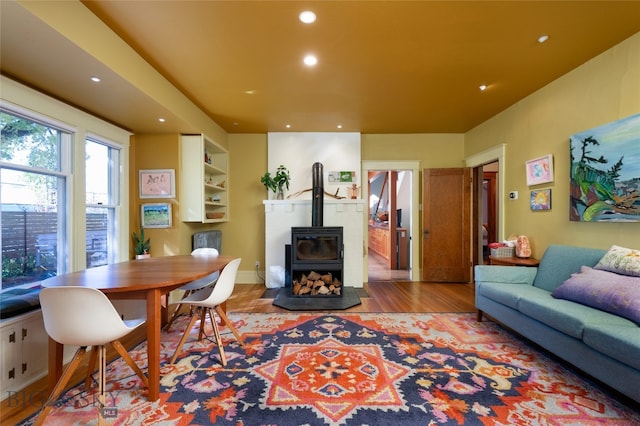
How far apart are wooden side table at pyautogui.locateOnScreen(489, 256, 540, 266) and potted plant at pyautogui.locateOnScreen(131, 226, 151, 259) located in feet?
13.8

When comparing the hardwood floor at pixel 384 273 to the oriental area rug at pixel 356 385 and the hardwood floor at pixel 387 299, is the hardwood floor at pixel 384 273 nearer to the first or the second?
the hardwood floor at pixel 387 299

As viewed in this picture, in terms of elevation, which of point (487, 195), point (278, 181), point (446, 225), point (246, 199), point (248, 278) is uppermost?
point (278, 181)

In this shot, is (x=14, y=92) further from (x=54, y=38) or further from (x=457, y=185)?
(x=457, y=185)

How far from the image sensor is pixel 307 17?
187cm

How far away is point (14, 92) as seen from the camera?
1942 millimetres

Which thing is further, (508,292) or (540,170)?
(540,170)

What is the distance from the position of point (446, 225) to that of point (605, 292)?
2661 mm

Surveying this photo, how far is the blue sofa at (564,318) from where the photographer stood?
1519 millimetres

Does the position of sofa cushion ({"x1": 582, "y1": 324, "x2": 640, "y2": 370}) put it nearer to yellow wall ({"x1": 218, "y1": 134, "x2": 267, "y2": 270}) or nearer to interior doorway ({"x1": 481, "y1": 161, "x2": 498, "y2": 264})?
yellow wall ({"x1": 218, "y1": 134, "x2": 267, "y2": 270})

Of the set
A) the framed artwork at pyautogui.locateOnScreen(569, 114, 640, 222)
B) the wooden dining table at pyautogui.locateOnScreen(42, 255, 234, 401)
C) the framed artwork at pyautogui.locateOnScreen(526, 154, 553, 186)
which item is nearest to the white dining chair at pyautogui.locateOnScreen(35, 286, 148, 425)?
the wooden dining table at pyautogui.locateOnScreen(42, 255, 234, 401)

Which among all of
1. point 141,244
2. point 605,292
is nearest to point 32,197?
point 141,244

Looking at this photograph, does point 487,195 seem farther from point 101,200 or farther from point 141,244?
point 101,200

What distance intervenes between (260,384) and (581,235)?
128 inches

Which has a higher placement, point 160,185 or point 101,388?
point 160,185
